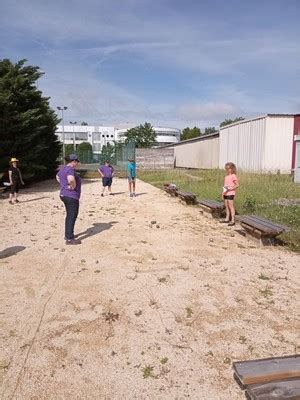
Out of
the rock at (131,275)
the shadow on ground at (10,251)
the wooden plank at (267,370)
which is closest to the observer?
the wooden plank at (267,370)

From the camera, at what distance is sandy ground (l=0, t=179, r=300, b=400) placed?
2.95m

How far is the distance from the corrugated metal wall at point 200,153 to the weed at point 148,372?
35.5 m

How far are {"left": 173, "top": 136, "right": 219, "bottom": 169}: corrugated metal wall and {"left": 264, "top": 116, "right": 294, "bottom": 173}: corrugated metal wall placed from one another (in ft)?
40.1

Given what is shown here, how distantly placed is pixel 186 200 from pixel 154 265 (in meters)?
7.34

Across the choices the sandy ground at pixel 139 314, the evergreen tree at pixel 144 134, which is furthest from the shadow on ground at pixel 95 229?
the evergreen tree at pixel 144 134

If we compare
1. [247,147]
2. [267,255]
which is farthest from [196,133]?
[267,255]

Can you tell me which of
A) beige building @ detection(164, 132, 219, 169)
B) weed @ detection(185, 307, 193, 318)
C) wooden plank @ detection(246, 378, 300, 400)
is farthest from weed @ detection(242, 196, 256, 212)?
beige building @ detection(164, 132, 219, 169)

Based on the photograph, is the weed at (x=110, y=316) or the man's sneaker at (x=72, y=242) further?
the man's sneaker at (x=72, y=242)

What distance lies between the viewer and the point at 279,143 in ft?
83.5

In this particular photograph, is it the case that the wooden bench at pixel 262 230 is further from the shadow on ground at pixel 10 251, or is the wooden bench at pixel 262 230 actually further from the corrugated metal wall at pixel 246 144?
the corrugated metal wall at pixel 246 144

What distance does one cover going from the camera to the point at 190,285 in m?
4.91

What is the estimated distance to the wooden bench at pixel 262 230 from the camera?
6562mm

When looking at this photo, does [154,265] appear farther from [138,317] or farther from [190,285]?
[138,317]

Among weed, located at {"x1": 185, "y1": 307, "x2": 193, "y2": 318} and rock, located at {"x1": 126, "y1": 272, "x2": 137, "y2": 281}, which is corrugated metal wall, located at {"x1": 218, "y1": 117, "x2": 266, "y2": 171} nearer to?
rock, located at {"x1": 126, "y1": 272, "x2": 137, "y2": 281}
